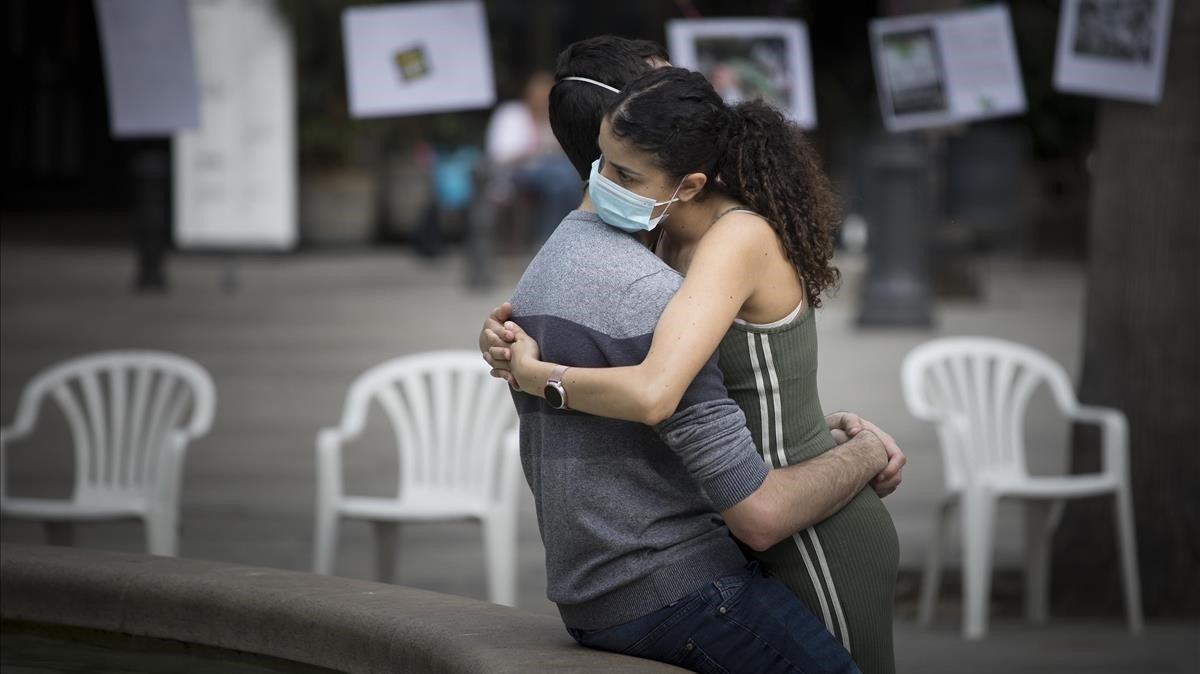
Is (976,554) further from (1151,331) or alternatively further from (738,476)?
(738,476)

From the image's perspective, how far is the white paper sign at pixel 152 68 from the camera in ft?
18.1

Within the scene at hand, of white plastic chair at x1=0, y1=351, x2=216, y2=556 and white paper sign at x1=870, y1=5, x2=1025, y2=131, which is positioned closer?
white plastic chair at x1=0, y1=351, x2=216, y2=556

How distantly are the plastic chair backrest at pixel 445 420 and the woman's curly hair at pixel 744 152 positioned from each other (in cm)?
312

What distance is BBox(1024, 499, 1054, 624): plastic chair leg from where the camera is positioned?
621cm

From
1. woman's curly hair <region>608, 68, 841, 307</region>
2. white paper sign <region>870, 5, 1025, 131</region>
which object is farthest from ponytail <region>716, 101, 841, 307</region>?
white paper sign <region>870, 5, 1025, 131</region>

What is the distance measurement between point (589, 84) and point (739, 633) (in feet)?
3.10

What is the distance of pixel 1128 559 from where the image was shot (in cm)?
609

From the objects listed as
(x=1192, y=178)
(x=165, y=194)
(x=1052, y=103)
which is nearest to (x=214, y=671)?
(x=1192, y=178)

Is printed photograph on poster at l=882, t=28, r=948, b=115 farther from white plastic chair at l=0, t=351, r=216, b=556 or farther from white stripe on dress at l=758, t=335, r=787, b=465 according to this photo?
white stripe on dress at l=758, t=335, r=787, b=465

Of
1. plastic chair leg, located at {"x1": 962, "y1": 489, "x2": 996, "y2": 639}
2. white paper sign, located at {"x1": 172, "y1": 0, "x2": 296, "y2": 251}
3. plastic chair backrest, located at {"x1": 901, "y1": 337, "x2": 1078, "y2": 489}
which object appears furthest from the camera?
white paper sign, located at {"x1": 172, "y1": 0, "x2": 296, "y2": 251}

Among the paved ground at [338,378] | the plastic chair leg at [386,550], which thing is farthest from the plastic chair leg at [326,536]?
the paved ground at [338,378]

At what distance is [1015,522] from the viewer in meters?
7.87

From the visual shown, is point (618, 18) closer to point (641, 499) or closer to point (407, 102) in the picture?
point (407, 102)

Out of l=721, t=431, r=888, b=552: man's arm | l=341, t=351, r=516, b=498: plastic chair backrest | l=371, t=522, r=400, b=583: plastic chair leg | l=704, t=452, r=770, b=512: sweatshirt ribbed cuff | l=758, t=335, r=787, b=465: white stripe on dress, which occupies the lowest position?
l=371, t=522, r=400, b=583: plastic chair leg
